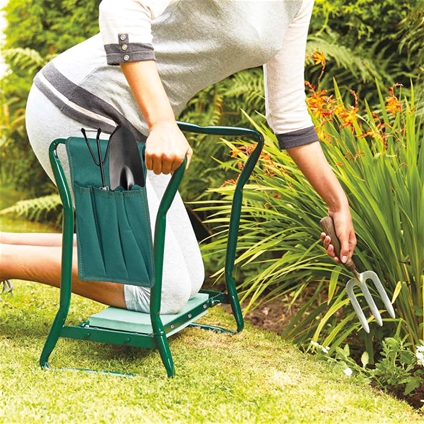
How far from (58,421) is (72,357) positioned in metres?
0.58

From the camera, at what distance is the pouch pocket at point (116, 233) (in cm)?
216

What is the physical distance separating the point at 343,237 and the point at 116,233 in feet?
2.52

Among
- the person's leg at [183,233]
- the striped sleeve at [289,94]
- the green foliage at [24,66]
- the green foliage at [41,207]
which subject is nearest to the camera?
the striped sleeve at [289,94]

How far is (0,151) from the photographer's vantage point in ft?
19.8

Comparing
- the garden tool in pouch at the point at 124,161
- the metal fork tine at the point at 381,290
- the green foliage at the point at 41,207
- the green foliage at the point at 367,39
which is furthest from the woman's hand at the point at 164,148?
the green foliage at the point at 41,207

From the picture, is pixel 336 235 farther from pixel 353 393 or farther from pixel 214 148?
pixel 214 148

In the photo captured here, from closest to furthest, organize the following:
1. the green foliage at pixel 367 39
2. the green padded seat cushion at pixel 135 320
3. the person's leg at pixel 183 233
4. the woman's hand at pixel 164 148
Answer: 1. the woman's hand at pixel 164 148
2. the green padded seat cushion at pixel 135 320
3. the person's leg at pixel 183 233
4. the green foliage at pixel 367 39

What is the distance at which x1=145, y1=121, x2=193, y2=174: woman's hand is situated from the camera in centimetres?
190

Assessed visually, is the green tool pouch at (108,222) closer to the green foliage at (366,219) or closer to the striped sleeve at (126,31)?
the striped sleeve at (126,31)

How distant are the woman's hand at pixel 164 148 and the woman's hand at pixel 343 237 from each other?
71 cm

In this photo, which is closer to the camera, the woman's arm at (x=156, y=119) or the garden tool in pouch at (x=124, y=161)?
the woman's arm at (x=156, y=119)

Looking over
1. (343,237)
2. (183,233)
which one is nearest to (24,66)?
(183,233)

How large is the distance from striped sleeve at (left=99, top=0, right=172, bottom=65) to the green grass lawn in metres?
0.95

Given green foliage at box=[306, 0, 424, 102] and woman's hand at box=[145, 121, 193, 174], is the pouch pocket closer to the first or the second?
woman's hand at box=[145, 121, 193, 174]
